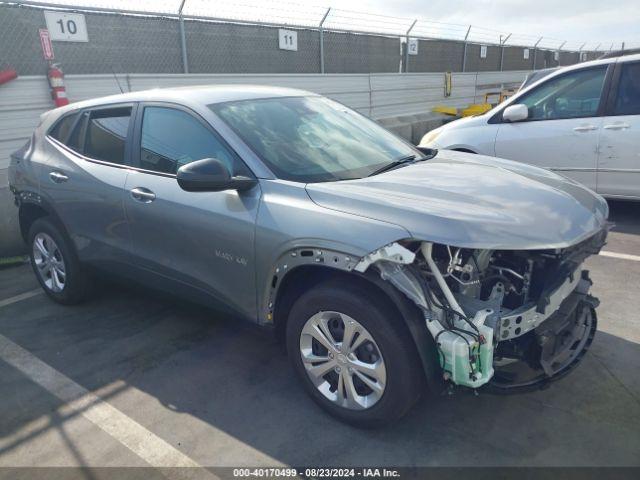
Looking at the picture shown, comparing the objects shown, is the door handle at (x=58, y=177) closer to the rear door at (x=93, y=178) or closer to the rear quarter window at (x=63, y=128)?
the rear door at (x=93, y=178)

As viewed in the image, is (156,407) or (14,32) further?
(14,32)

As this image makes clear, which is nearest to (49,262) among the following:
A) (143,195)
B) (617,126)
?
(143,195)

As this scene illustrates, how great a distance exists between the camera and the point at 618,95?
5.52m

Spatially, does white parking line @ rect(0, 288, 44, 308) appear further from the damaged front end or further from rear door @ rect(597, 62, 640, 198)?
rear door @ rect(597, 62, 640, 198)

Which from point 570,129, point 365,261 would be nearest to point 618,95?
point 570,129

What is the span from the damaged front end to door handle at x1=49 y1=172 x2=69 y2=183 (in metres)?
2.77

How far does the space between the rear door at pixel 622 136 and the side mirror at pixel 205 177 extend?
179 inches

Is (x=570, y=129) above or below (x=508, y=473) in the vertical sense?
above

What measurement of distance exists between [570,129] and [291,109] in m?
3.75

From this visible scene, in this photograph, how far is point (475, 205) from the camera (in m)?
2.54

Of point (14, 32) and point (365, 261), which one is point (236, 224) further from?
point (14, 32)

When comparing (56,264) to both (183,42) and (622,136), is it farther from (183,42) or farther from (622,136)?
(183,42)

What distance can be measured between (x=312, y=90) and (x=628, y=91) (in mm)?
7155

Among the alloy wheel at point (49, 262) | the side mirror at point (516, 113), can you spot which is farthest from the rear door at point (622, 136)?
the alloy wheel at point (49, 262)
